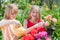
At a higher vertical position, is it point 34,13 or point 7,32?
point 34,13

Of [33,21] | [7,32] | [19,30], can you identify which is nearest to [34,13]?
[33,21]

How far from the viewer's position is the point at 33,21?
8.32ft

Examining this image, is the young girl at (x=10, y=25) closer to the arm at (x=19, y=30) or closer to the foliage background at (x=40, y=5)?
the arm at (x=19, y=30)

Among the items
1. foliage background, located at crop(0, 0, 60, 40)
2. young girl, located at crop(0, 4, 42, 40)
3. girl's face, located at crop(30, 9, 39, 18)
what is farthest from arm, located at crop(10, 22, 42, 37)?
foliage background, located at crop(0, 0, 60, 40)

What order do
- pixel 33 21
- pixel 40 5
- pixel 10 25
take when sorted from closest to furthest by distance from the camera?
pixel 10 25 → pixel 33 21 → pixel 40 5

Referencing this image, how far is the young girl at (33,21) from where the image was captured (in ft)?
8.21

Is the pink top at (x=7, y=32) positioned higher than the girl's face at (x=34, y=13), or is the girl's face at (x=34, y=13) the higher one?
the girl's face at (x=34, y=13)

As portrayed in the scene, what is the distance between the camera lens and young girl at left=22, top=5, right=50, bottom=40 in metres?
2.50

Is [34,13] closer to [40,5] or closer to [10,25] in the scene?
[10,25]

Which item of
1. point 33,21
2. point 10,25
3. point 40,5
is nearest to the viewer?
point 10,25

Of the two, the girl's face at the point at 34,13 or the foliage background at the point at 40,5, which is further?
the foliage background at the point at 40,5

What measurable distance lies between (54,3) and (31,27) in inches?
48.3

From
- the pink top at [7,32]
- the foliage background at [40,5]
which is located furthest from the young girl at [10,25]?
the foliage background at [40,5]

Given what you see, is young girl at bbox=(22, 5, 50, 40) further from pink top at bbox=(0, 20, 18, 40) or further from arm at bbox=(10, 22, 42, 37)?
pink top at bbox=(0, 20, 18, 40)
